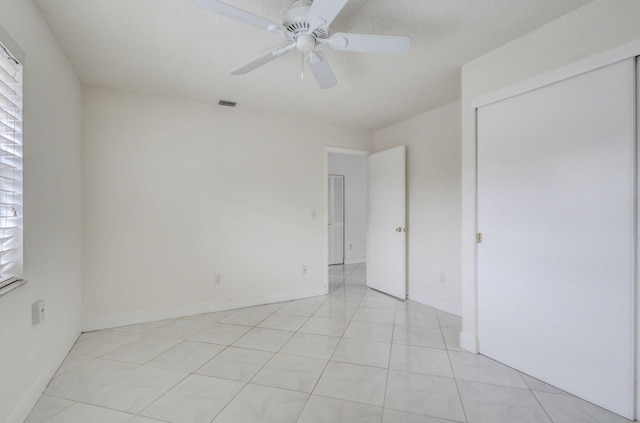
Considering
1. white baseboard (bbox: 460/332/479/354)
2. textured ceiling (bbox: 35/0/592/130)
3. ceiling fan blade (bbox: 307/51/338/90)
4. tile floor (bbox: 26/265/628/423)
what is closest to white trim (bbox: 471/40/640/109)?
textured ceiling (bbox: 35/0/592/130)

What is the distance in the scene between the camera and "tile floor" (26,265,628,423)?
5.51 ft

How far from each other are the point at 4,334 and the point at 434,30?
2.96 meters

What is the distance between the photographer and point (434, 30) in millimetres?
1986

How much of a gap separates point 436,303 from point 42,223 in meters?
3.67

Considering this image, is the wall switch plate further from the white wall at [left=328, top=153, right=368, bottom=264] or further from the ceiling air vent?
the white wall at [left=328, top=153, right=368, bottom=264]

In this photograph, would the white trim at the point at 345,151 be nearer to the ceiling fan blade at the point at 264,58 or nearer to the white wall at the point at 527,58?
the white wall at the point at 527,58

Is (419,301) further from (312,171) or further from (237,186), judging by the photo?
(237,186)

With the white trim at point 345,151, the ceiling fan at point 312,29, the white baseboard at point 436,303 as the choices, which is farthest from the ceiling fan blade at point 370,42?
the white baseboard at point 436,303

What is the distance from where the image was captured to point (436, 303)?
353 centimetres

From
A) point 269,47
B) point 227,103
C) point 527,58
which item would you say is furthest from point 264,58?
point 527,58

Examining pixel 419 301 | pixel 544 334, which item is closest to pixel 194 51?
pixel 544 334

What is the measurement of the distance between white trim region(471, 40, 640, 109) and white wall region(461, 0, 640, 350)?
0.11 ft

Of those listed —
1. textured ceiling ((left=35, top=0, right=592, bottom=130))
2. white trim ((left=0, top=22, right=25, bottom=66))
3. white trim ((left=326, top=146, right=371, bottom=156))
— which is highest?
textured ceiling ((left=35, top=0, right=592, bottom=130))

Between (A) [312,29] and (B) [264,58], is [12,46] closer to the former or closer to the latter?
(B) [264,58]
